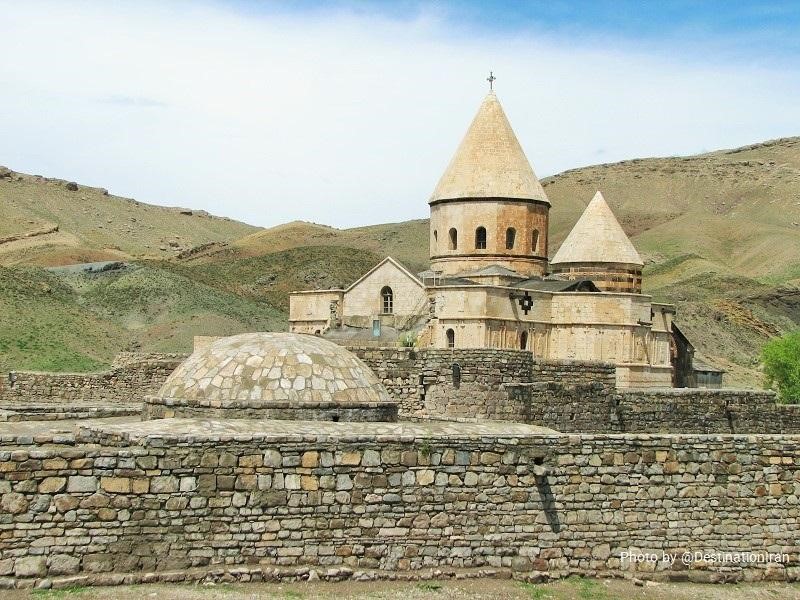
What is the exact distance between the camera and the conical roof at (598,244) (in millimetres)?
46969

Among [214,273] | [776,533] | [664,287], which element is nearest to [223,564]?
[776,533]

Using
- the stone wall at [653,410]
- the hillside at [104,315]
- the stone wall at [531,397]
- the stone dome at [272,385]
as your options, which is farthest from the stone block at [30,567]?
the hillside at [104,315]

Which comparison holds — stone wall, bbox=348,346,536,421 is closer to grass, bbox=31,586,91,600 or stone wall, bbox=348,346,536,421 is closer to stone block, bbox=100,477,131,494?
stone block, bbox=100,477,131,494

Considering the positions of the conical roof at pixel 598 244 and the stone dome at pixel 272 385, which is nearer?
the stone dome at pixel 272 385

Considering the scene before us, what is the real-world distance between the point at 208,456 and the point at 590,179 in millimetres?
157350

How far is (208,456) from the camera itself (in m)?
11.0

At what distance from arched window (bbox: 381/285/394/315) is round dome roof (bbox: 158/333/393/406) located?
2913cm

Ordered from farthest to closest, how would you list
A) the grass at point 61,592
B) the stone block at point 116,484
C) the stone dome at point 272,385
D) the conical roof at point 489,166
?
1. the conical roof at point 489,166
2. the stone dome at point 272,385
3. the stone block at point 116,484
4. the grass at point 61,592

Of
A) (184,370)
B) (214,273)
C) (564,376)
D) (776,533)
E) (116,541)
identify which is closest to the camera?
(116,541)

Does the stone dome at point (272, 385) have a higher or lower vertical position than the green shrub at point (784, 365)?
lower

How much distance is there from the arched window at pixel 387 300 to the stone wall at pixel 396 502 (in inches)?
1213

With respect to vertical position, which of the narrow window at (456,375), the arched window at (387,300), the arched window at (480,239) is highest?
the arched window at (480,239)

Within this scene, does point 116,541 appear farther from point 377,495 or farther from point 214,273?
point 214,273

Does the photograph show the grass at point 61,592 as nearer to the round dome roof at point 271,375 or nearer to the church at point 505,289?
the round dome roof at point 271,375
